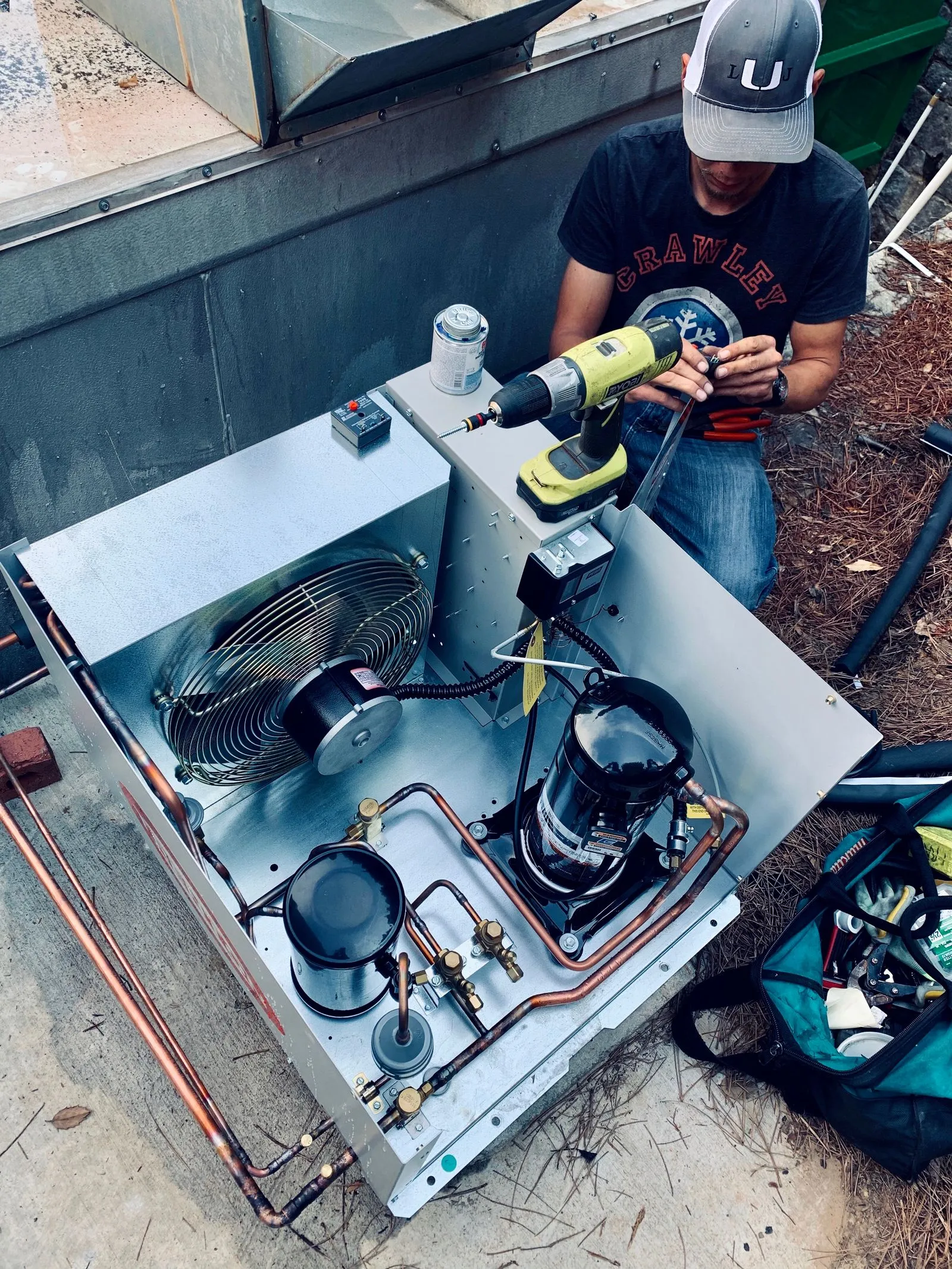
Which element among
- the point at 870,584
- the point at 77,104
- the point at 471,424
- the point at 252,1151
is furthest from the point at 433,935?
the point at 870,584

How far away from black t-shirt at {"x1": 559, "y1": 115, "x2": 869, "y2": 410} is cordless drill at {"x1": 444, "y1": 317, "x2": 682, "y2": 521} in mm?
722

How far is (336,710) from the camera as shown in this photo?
4.87 feet

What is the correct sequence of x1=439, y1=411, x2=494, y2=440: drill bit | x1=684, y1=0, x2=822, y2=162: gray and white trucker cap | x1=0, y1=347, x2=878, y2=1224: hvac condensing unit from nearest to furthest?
x1=0, y1=347, x2=878, y2=1224: hvac condensing unit < x1=439, y1=411, x2=494, y2=440: drill bit < x1=684, y1=0, x2=822, y2=162: gray and white trucker cap

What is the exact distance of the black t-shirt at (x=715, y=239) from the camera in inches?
83.0

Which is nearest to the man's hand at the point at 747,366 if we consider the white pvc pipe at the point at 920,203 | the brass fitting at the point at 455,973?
the brass fitting at the point at 455,973

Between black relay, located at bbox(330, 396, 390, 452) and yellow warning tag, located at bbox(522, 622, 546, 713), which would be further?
yellow warning tag, located at bbox(522, 622, 546, 713)

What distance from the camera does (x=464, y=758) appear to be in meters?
1.88

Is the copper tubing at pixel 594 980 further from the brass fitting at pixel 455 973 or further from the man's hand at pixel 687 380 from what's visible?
the man's hand at pixel 687 380

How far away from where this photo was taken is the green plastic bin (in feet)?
11.6

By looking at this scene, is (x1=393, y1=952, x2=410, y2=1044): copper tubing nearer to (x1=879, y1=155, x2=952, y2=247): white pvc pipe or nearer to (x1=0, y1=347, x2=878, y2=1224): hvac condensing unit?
(x1=0, y1=347, x2=878, y2=1224): hvac condensing unit

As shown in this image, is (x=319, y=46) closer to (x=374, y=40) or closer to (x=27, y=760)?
(x=374, y=40)

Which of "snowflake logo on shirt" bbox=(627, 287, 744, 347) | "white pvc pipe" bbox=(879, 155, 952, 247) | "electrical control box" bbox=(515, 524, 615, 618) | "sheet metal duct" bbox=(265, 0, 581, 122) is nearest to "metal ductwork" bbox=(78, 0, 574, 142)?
"sheet metal duct" bbox=(265, 0, 581, 122)

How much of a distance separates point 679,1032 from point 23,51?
272cm

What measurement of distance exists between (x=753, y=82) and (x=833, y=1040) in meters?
1.96
